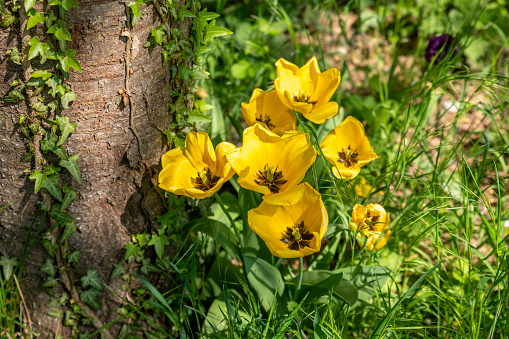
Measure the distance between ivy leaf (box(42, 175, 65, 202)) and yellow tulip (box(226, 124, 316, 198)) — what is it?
1.85 feet

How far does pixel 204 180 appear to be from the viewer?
4.17 feet

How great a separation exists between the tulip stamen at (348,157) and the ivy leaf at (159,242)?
2.24 feet

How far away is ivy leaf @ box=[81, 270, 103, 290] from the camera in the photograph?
1484mm

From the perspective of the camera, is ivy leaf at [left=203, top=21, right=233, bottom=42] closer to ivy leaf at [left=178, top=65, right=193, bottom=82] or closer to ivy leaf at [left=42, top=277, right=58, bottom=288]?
ivy leaf at [left=178, top=65, right=193, bottom=82]

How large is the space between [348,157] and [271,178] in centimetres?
40

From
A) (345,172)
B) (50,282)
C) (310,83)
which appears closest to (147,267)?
(50,282)

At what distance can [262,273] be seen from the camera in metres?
1.43

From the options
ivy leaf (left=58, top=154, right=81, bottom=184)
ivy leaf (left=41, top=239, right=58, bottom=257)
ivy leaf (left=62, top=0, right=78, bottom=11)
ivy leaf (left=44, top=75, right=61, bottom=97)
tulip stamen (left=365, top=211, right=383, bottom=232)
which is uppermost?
ivy leaf (left=62, top=0, right=78, bottom=11)

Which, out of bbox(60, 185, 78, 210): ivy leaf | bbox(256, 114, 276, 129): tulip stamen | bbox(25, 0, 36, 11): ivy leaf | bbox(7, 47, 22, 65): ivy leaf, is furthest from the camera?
bbox(256, 114, 276, 129): tulip stamen

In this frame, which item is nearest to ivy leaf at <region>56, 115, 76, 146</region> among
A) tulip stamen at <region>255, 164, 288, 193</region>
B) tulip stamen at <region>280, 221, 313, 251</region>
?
tulip stamen at <region>255, 164, 288, 193</region>

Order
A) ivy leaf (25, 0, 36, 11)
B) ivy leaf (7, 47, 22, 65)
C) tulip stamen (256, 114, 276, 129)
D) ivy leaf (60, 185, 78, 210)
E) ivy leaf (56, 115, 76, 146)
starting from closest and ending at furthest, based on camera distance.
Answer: ivy leaf (25, 0, 36, 11) < ivy leaf (7, 47, 22, 65) < ivy leaf (56, 115, 76, 146) < ivy leaf (60, 185, 78, 210) < tulip stamen (256, 114, 276, 129)

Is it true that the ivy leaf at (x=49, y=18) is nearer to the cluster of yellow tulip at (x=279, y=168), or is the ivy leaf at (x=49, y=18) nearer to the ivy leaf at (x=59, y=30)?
the ivy leaf at (x=59, y=30)

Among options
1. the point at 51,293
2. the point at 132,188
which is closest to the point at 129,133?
the point at 132,188

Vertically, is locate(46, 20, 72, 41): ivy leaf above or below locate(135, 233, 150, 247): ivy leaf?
above
